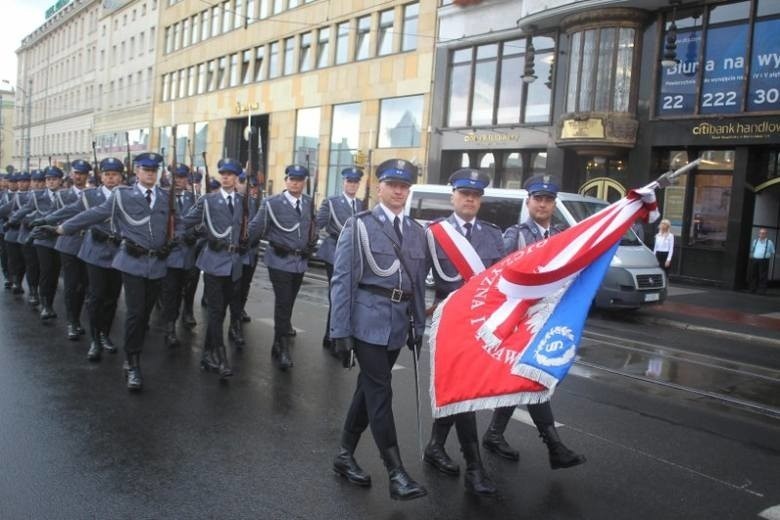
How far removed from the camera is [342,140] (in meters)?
31.3

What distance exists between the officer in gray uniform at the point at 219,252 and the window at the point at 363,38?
936 inches

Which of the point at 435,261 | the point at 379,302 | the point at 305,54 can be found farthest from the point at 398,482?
the point at 305,54

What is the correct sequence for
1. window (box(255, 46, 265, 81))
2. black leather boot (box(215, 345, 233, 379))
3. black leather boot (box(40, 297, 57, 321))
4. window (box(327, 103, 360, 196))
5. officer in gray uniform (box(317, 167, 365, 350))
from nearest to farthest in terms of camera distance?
black leather boot (box(215, 345, 233, 379)) → officer in gray uniform (box(317, 167, 365, 350)) → black leather boot (box(40, 297, 57, 321)) → window (box(327, 103, 360, 196)) → window (box(255, 46, 265, 81))

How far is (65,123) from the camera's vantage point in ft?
229

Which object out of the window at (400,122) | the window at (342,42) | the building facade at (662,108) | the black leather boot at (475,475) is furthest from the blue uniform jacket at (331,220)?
the window at (342,42)

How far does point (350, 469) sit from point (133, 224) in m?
3.53

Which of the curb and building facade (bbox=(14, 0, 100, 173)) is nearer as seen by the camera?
the curb

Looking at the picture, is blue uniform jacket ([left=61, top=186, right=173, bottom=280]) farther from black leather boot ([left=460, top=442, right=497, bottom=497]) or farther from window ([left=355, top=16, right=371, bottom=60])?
window ([left=355, top=16, right=371, bottom=60])

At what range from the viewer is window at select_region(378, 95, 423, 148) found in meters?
27.1

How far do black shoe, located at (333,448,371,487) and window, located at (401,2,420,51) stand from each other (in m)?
24.5

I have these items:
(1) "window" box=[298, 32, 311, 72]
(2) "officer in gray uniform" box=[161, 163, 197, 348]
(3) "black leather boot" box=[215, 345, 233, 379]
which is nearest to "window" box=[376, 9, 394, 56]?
(1) "window" box=[298, 32, 311, 72]

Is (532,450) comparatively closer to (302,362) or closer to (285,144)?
(302,362)

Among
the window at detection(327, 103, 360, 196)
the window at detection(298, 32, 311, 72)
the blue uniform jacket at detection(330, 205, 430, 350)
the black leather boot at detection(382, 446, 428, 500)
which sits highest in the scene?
the window at detection(298, 32, 311, 72)

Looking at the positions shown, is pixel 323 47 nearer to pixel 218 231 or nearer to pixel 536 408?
pixel 218 231
